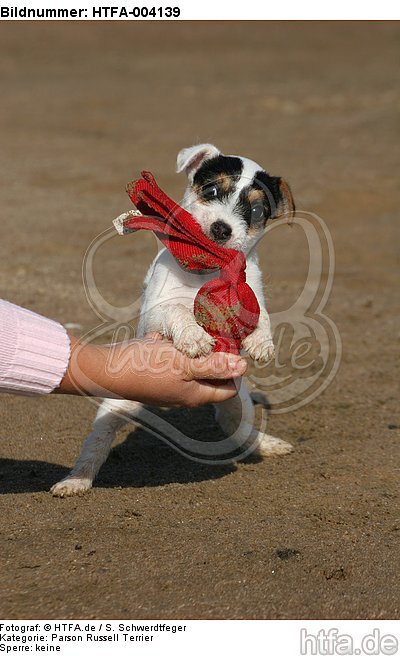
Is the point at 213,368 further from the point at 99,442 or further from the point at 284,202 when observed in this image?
the point at 284,202

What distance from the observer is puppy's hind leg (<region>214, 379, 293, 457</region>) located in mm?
5520

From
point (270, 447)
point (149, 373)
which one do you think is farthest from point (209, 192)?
point (270, 447)

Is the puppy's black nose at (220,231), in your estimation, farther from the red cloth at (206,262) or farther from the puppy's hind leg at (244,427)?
the puppy's hind leg at (244,427)

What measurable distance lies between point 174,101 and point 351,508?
1576cm

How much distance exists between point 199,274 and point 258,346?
18.7 inches

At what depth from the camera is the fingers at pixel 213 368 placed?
417cm

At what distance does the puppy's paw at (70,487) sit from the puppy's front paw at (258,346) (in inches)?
43.0

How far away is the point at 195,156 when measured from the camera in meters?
5.19

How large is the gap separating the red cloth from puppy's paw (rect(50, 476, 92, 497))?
105 centimetres

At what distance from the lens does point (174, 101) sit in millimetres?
19500

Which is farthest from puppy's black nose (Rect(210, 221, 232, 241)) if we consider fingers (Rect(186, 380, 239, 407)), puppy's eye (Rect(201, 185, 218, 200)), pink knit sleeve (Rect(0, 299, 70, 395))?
pink knit sleeve (Rect(0, 299, 70, 395))

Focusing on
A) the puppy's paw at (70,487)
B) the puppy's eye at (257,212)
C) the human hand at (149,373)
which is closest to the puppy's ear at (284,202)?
the puppy's eye at (257,212)
